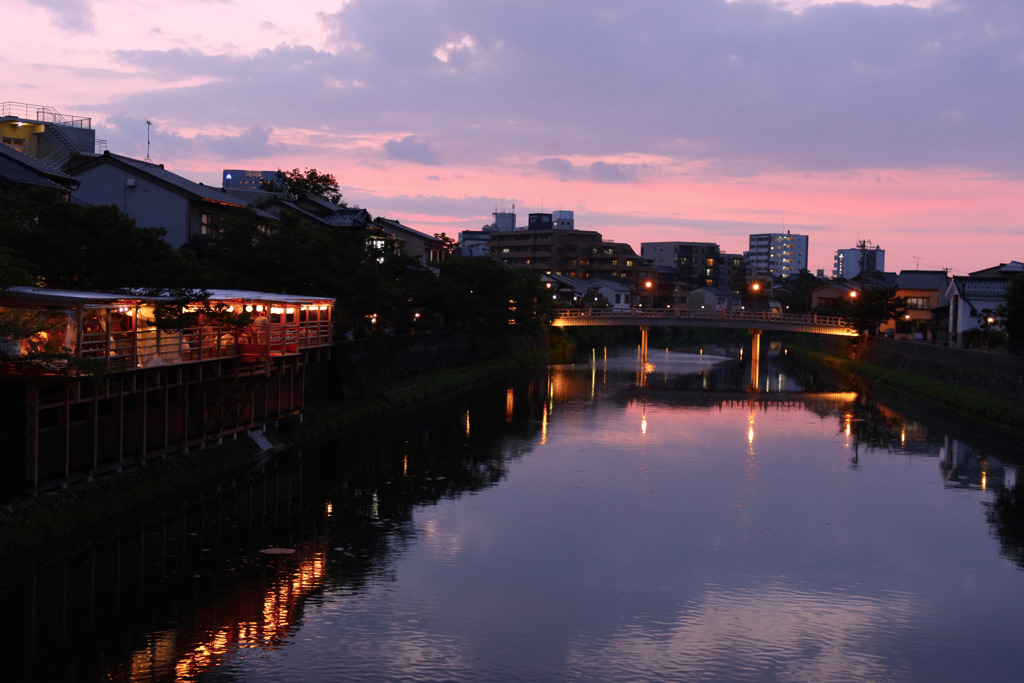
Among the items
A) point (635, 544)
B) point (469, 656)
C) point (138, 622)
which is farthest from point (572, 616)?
point (138, 622)

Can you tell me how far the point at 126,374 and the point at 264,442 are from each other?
26.7 ft

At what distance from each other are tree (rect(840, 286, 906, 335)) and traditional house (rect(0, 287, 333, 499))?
46680mm

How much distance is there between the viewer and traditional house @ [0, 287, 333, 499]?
17.9m

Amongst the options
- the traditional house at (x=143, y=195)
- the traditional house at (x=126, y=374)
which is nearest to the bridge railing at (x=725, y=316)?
the traditional house at (x=143, y=195)

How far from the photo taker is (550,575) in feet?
60.1

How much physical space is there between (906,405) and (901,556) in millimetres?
29096

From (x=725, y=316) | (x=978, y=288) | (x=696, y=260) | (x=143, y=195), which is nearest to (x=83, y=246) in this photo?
(x=143, y=195)

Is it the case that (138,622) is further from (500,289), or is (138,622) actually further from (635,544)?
(500,289)

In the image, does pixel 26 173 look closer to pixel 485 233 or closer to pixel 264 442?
pixel 264 442

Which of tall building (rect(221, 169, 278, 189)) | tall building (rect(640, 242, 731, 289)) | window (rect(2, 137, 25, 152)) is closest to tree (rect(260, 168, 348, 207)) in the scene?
tall building (rect(221, 169, 278, 189))

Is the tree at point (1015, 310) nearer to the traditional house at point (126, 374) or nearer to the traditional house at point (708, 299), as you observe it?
the traditional house at point (126, 374)

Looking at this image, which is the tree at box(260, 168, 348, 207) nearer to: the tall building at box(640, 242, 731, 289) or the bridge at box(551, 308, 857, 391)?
the bridge at box(551, 308, 857, 391)

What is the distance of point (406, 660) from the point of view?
14.2 meters

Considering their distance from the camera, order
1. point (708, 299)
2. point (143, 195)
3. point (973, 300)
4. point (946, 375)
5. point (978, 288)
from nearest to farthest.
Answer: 1. point (143, 195)
2. point (946, 375)
3. point (973, 300)
4. point (978, 288)
5. point (708, 299)
